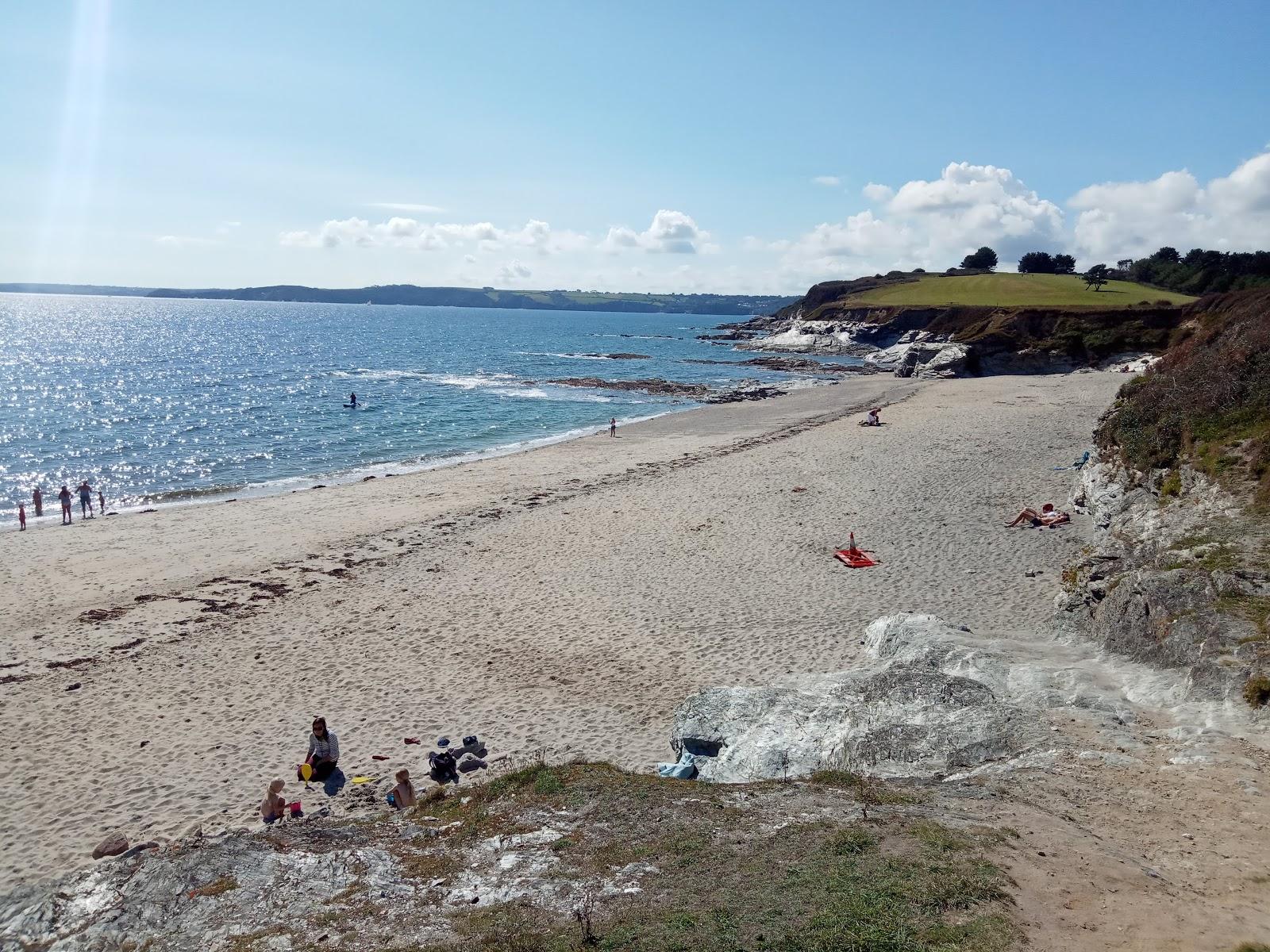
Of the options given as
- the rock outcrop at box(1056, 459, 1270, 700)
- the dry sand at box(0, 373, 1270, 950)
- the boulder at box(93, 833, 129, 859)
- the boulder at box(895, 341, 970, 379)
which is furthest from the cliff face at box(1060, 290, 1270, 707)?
the boulder at box(895, 341, 970, 379)

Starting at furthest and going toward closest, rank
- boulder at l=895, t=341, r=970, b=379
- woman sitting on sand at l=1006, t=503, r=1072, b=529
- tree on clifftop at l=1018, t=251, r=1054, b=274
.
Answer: tree on clifftop at l=1018, t=251, r=1054, b=274 → boulder at l=895, t=341, r=970, b=379 → woman sitting on sand at l=1006, t=503, r=1072, b=529

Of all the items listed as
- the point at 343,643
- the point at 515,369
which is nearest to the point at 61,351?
the point at 515,369

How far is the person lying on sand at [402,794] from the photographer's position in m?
9.89

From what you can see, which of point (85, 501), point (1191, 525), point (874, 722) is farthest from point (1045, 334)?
point (85, 501)

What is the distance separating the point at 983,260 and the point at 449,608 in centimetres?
12079

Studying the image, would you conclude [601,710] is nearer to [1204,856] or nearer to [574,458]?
[1204,856]

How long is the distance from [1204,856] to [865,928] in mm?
3395

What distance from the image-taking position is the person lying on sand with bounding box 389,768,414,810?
32.4ft

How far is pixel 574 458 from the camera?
115ft

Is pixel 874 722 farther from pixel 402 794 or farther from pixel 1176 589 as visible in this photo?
pixel 402 794

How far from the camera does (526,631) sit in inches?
617

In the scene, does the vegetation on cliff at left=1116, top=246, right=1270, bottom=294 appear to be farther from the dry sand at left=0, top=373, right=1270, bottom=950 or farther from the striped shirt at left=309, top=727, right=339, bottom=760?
the striped shirt at left=309, top=727, right=339, bottom=760

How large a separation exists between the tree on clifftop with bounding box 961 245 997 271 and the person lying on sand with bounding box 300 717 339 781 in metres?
125

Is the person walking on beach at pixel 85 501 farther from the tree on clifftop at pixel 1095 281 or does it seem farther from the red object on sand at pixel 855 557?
the tree on clifftop at pixel 1095 281
